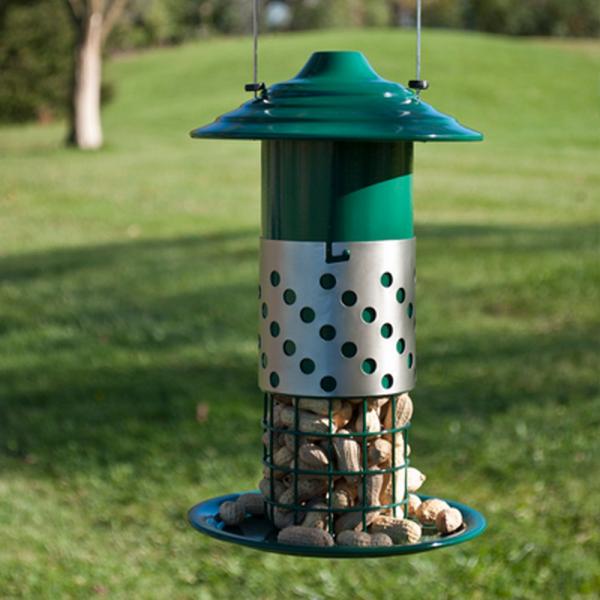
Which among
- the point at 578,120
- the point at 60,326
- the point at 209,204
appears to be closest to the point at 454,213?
the point at 209,204

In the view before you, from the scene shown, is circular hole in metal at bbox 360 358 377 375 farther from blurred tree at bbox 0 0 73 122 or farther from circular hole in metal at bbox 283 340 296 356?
blurred tree at bbox 0 0 73 122

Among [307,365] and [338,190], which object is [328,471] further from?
[338,190]

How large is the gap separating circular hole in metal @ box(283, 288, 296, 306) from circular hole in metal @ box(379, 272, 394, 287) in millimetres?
177

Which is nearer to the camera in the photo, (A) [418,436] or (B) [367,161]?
(B) [367,161]

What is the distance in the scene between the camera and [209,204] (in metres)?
16.2

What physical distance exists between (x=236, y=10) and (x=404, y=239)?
52910 mm

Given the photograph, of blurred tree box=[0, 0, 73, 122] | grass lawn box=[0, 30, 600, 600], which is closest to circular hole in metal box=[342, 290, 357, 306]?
grass lawn box=[0, 30, 600, 600]

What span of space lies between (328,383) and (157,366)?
538cm

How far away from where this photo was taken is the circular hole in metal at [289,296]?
→ 93.7 inches

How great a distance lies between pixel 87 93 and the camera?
83.1 feet

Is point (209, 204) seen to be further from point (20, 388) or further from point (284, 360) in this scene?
point (284, 360)

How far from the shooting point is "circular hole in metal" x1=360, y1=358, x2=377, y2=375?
2.38 m

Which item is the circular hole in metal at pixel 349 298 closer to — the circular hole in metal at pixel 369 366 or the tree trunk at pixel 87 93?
the circular hole in metal at pixel 369 366

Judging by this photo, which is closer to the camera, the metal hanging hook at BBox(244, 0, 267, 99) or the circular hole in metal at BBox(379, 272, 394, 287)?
the metal hanging hook at BBox(244, 0, 267, 99)
